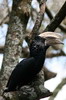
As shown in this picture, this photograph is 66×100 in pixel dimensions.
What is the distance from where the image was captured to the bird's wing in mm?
3645

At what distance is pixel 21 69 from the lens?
3658 mm

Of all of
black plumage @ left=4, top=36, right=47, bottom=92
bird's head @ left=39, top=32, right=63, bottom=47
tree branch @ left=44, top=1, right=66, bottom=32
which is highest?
tree branch @ left=44, top=1, right=66, bottom=32

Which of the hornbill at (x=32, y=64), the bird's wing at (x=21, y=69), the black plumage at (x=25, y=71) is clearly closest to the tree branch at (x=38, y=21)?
the hornbill at (x=32, y=64)

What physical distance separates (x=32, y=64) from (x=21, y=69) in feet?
0.38

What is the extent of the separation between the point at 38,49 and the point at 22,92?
0.61 meters

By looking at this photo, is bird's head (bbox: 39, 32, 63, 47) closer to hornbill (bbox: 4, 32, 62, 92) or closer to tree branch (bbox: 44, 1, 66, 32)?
hornbill (bbox: 4, 32, 62, 92)

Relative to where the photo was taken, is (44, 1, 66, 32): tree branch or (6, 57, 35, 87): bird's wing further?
(44, 1, 66, 32): tree branch

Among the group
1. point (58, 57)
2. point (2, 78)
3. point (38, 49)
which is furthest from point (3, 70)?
point (58, 57)

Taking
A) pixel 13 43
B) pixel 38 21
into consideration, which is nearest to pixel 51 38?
pixel 38 21

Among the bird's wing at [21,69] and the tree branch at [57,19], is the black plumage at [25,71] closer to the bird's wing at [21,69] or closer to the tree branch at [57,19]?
the bird's wing at [21,69]

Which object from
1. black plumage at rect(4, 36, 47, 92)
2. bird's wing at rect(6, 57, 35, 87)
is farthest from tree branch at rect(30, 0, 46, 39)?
bird's wing at rect(6, 57, 35, 87)

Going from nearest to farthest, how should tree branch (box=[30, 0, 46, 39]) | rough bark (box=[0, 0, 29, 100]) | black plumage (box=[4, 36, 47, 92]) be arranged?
black plumage (box=[4, 36, 47, 92]), rough bark (box=[0, 0, 29, 100]), tree branch (box=[30, 0, 46, 39])

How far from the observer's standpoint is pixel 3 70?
12.3 ft

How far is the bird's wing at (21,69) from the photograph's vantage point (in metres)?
3.64
